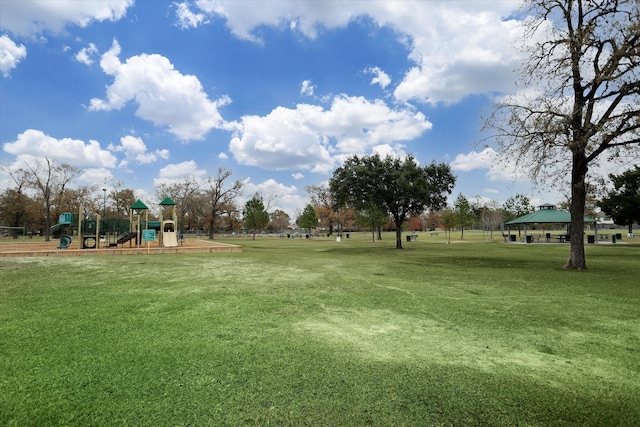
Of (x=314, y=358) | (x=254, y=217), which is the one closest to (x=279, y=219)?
(x=254, y=217)

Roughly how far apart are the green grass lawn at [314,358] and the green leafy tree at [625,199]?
29.8m

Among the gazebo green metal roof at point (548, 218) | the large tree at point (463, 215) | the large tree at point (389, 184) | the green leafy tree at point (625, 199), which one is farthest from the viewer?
the large tree at point (463, 215)

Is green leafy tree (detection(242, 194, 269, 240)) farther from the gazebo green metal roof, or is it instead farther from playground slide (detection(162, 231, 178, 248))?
the gazebo green metal roof

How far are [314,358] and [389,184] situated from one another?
22.7m

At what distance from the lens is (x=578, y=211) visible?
486 inches

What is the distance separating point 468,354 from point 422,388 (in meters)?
1.13

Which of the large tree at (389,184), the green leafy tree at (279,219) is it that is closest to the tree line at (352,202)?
the large tree at (389,184)

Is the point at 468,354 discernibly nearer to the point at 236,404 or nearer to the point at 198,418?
the point at 236,404

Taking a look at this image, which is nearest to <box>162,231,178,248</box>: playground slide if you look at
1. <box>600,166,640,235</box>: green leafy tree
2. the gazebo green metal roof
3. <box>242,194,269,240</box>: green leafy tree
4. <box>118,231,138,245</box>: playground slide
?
<box>118,231,138,245</box>: playground slide

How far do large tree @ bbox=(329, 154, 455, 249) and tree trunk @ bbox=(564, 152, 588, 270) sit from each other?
39.1ft

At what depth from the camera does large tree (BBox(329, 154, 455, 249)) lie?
2470 centimetres

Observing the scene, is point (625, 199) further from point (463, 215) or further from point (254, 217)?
point (254, 217)

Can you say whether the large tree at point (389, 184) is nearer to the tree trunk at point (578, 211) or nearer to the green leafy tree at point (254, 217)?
the tree trunk at point (578, 211)

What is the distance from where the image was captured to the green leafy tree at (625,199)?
2892cm
